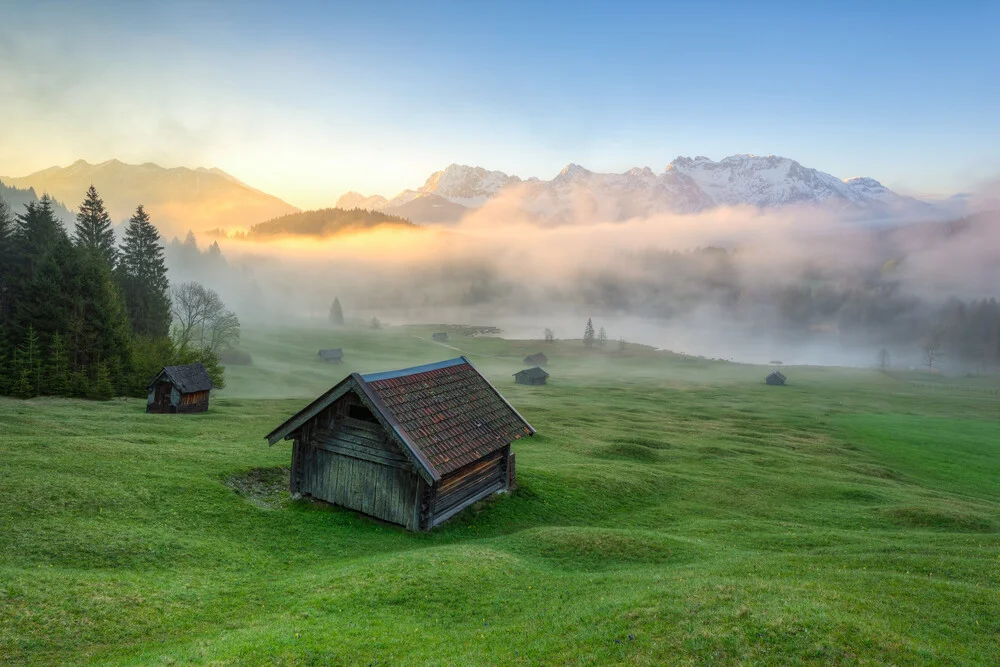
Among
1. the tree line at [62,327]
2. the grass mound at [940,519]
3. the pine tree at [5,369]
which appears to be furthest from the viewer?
the tree line at [62,327]

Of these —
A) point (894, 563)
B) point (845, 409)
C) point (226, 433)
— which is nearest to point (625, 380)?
point (845, 409)

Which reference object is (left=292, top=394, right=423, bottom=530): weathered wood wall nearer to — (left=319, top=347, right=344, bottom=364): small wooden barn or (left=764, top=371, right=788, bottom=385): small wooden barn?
(left=319, top=347, right=344, bottom=364): small wooden barn

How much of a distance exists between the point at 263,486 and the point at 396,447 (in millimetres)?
9470

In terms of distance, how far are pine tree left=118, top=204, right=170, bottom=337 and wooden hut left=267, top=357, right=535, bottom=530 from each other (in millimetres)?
69075

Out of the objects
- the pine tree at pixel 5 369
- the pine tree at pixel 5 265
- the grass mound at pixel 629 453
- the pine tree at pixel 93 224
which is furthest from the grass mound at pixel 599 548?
the pine tree at pixel 93 224

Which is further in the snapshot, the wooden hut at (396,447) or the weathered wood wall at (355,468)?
the weathered wood wall at (355,468)

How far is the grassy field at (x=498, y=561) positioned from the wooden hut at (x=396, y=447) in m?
1.17

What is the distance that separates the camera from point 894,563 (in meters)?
18.6

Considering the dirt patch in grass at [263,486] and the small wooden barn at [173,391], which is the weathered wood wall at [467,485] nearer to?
the dirt patch in grass at [263,486]

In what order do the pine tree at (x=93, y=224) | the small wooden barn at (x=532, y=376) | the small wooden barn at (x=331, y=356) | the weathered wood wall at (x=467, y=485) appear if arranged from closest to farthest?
the weathered wood wall at (x=467, y=485)
the pine tree at (x=93, y=224)
the small wooden barn at (x=532, y=376)
the small wooden barn at (x=331, y=356)

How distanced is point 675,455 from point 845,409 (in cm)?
6603

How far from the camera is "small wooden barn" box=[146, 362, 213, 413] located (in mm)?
52594

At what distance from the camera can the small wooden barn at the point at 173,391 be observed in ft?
173

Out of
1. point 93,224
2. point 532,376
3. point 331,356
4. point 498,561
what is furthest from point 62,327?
point 532,376
